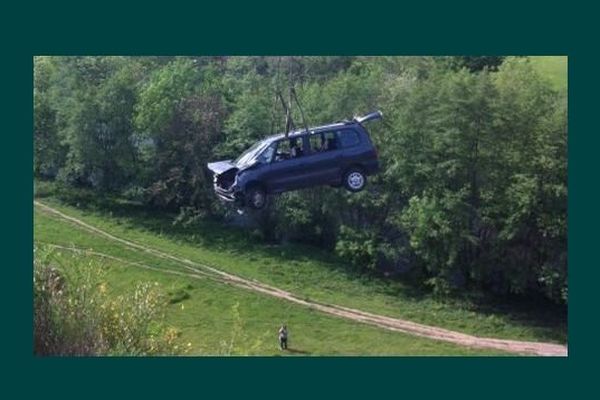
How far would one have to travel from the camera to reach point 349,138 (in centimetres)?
1376

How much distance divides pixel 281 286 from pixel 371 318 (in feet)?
11.6

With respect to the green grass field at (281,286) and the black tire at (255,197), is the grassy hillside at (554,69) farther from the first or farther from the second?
the black tire at (255,197)

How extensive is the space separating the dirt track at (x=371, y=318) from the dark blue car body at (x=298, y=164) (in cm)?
1735

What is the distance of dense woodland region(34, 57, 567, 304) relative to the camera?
102 ft

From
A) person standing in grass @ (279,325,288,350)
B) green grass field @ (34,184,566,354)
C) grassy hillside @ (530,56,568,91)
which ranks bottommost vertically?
person standing in grass @ (279,325,288,350)

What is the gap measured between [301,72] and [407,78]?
4.07 m

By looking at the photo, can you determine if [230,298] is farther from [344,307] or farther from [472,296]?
[472,296]

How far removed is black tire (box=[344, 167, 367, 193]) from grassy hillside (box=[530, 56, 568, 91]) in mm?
26037

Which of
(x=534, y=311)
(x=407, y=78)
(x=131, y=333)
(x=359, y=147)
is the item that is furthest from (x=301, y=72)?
(x=359, y=147)

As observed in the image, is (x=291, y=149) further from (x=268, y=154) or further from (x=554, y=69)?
(x=554, y=69)

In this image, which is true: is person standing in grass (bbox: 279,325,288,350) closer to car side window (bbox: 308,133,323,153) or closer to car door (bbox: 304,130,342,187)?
car door (bbox: 304,130,342,187)

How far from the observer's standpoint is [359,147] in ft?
45.1

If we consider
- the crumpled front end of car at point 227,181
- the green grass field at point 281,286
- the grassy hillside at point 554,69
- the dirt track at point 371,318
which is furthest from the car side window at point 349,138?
the grassy hillside at point 554,69

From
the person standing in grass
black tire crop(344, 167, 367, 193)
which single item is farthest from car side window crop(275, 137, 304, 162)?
the person standing in grass
